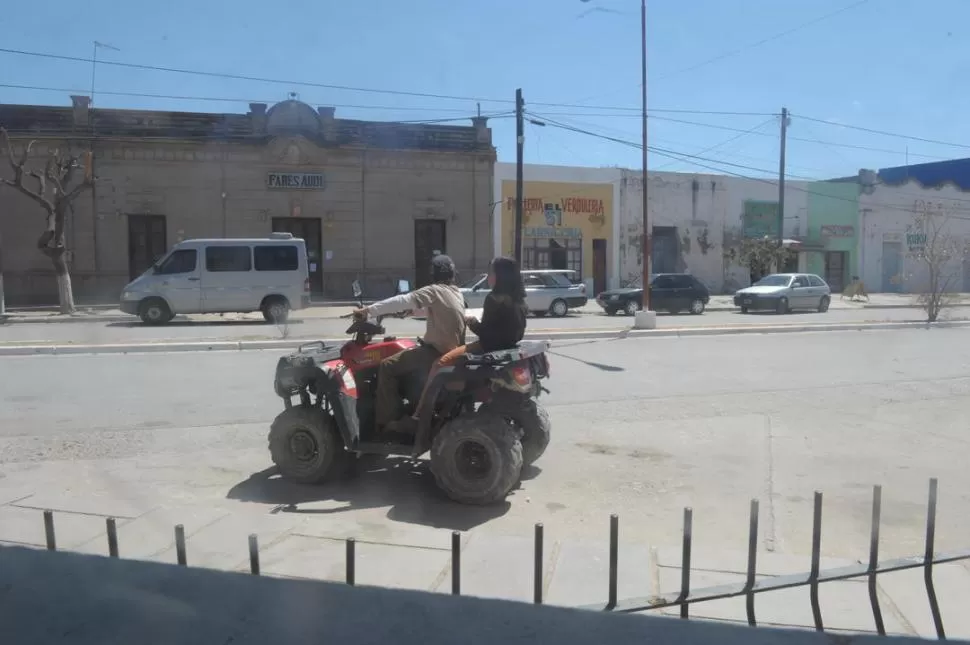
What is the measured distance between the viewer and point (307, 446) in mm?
5980

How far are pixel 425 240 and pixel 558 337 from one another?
16560mm

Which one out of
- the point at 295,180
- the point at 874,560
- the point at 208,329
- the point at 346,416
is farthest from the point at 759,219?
the point at 874,560

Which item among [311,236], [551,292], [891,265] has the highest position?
[311,236]

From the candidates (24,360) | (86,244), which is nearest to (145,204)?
(86,244)

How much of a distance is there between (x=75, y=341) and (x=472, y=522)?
516 inches

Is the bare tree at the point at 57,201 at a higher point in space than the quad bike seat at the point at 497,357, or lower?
higher

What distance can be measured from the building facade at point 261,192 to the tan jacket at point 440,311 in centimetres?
2463

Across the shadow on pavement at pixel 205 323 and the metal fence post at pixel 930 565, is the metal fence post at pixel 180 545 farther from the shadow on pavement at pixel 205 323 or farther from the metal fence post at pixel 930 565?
the shadow on pavement at pixel 205 323

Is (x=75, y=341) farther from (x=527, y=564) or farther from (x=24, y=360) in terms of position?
(x=527, y=564)

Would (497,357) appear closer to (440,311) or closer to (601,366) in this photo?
(440,311)

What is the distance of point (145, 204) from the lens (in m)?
29.2

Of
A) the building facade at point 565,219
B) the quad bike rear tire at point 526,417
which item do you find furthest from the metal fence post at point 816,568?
the building facade at point 565,219

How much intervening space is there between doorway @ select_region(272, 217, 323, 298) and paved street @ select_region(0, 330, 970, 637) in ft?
65.6

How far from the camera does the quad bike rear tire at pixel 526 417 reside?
5.74 m
